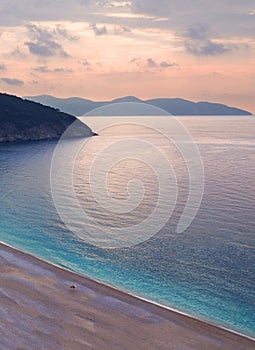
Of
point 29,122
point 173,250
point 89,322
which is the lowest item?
point 173,250

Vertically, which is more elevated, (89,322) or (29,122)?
(29,122)

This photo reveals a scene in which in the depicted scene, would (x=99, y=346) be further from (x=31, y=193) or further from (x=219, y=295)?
(x=31, y=193)

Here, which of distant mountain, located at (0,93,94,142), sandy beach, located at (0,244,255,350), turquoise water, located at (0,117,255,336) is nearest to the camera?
sandy beach, located at (0,244,255,350)

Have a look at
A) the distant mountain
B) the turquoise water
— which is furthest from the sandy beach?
the distant mountain

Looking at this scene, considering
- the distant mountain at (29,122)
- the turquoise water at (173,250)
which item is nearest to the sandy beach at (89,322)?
the turquoise water at (173,250)

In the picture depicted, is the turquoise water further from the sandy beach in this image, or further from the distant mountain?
the distant mountain

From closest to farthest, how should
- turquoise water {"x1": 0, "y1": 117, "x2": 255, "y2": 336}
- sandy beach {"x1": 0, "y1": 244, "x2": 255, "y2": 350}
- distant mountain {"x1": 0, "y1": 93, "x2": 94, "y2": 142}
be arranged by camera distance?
sandy beach {"x1": 0, "y1": 244, "x2": 255, "y2": 350}
turquoise water {"x1": 0, "y1": 117, "x2": 255, "y2": 336}
distant mountain {"x1": 0, "y1": 93, "x2": 94, "y2": 142}

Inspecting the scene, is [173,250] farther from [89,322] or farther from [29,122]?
[29,122]

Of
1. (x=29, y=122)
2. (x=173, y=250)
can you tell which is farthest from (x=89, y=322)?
(x=29, y=122)
